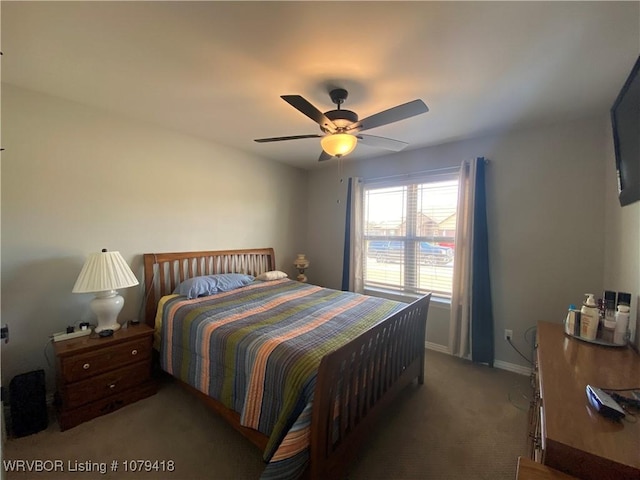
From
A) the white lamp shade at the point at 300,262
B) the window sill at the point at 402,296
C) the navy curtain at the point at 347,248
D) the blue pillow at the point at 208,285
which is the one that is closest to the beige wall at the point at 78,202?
the blue pillow at the point at 208,285

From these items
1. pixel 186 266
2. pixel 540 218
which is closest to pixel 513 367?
pixel 540 218

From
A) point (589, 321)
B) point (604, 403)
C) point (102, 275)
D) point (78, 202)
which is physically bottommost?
point (604, 403)

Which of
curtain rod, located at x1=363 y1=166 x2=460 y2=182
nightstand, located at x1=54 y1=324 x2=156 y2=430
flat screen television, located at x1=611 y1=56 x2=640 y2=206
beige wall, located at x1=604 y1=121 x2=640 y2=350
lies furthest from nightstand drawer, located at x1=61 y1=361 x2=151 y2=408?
flat screen television, located at x1=611 y1=56 x2=640 y2=206

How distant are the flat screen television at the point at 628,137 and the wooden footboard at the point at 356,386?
153cm

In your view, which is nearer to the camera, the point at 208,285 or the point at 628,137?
the point at 628,137

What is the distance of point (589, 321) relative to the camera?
162 centimetres

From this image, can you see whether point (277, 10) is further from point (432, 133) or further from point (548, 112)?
point (548, 112)

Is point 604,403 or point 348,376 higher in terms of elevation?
point 604,403

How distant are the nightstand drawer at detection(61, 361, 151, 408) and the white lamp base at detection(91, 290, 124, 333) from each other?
36 centimetres

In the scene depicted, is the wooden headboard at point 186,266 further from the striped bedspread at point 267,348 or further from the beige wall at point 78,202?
the striped bedspread at point 267,348

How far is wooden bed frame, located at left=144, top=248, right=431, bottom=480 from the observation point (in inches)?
51.4

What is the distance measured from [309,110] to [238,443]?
2243 millimetres

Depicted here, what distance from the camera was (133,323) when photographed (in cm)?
241

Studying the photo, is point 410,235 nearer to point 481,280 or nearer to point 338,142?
point 481,280
